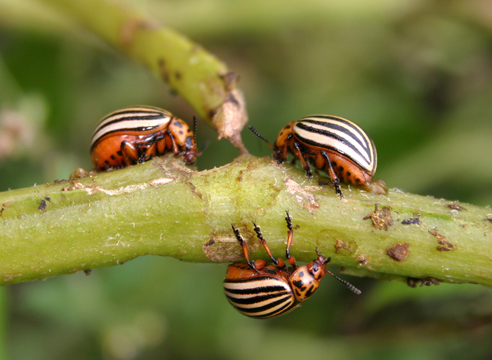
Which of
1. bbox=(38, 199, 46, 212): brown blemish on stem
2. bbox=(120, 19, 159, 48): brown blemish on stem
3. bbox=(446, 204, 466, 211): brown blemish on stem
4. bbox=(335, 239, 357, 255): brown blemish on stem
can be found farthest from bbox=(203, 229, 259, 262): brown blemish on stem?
bbox=(120, 19, 159, 48): brown blemish on stem

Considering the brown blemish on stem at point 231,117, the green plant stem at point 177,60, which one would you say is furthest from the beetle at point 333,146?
the green plant stem at point 177,60

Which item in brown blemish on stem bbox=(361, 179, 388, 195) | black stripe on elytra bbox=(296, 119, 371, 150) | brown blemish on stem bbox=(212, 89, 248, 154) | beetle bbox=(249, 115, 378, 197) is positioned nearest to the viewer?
brown blemish on stem bbox=(361, 179, 388, 195)

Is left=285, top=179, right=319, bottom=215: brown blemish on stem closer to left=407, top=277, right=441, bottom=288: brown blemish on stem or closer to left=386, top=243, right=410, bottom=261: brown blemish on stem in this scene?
left=386, top=243, right=410, bottom=261: brown blemish on stem

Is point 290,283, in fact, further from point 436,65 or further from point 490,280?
point 436,65

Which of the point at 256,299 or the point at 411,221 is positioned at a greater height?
the point at 411,221

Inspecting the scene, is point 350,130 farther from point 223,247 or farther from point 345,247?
point 223,247

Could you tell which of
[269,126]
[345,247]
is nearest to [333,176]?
[345,247]
